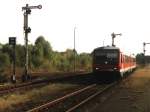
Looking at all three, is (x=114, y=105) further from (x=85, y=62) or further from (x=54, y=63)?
(x=85, y=62)

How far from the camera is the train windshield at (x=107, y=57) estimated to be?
3204 cm

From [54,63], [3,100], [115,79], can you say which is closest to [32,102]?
[3,100]

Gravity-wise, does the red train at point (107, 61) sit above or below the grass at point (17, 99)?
above

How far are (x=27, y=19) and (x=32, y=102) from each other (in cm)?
1538

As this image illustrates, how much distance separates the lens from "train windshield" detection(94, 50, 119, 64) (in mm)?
32044

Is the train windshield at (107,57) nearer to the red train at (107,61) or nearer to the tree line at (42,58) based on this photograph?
the red train at (107,61)

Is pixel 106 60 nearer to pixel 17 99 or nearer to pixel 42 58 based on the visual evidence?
pixel 17 99

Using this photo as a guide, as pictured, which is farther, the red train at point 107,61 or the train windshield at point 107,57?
the train windshield at point 107,57

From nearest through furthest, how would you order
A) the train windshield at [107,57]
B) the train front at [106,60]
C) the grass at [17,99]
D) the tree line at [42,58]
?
the grass at [17,99]
the train front at [106,60]
the train windshield at [107,57]
the tree line at [42,58]

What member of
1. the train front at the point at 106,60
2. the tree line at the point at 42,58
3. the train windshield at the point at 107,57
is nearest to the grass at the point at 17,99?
the train front at the point at 106,60

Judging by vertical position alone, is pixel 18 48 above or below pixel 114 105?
above

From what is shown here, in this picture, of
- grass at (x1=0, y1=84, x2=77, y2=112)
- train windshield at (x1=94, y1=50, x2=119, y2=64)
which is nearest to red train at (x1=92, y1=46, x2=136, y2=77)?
train windshield at (x1=94, y1=50, x2=119, y2=64)

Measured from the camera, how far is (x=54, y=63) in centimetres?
7669

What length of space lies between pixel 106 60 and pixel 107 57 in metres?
0.32
